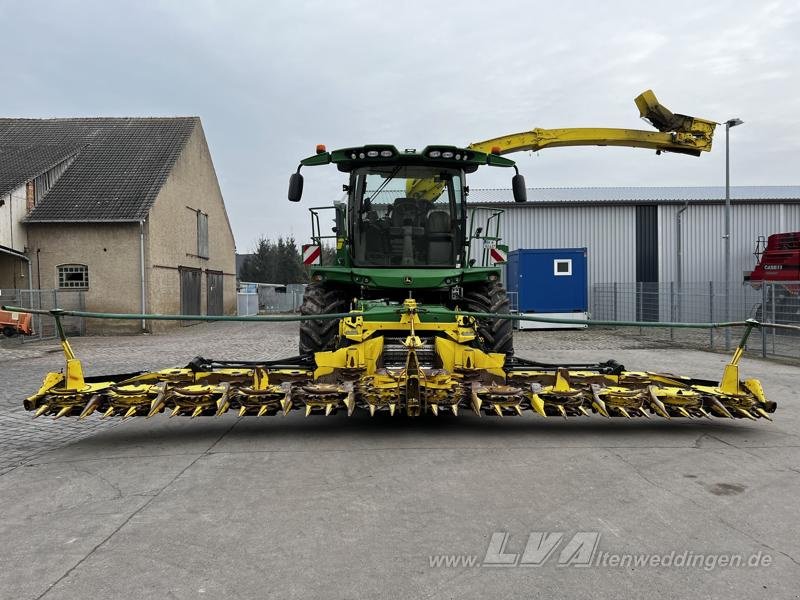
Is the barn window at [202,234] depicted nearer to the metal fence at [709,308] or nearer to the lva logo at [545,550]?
the metal fence at [709,308]

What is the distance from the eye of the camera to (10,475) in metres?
5.05

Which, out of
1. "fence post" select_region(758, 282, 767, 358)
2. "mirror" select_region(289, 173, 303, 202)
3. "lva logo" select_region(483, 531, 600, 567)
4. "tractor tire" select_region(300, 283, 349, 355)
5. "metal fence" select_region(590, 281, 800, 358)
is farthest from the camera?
"metal fence" select_region(590, 281, 800, 358)

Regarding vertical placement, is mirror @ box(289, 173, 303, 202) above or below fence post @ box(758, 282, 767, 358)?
above

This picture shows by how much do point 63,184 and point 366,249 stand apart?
1978 cm

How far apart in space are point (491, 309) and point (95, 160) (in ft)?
73.3

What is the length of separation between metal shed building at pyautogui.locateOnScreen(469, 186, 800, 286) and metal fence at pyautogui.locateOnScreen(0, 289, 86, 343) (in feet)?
52.1

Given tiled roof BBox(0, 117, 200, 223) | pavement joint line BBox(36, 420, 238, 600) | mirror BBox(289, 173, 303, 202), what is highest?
tiled roof BBox(0, 117, 200, 223)

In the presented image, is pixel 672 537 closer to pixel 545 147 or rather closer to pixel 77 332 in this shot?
pixel 545 147

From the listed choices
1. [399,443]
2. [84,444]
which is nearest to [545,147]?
[399,443]

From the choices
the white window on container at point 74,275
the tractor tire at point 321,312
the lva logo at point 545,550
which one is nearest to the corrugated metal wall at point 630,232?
the white window on container at point 74,275

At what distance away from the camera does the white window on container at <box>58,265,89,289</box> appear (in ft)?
71.7

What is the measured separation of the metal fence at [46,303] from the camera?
730 inches

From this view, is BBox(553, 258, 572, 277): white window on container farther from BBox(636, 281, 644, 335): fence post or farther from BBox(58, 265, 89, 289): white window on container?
BBox(58, 265, 89, 289): white window on container

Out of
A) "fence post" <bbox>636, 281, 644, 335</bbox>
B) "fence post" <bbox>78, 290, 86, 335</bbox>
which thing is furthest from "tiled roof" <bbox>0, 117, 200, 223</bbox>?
"fence post" <bbox>636, 281, 644, 335</bbox>
